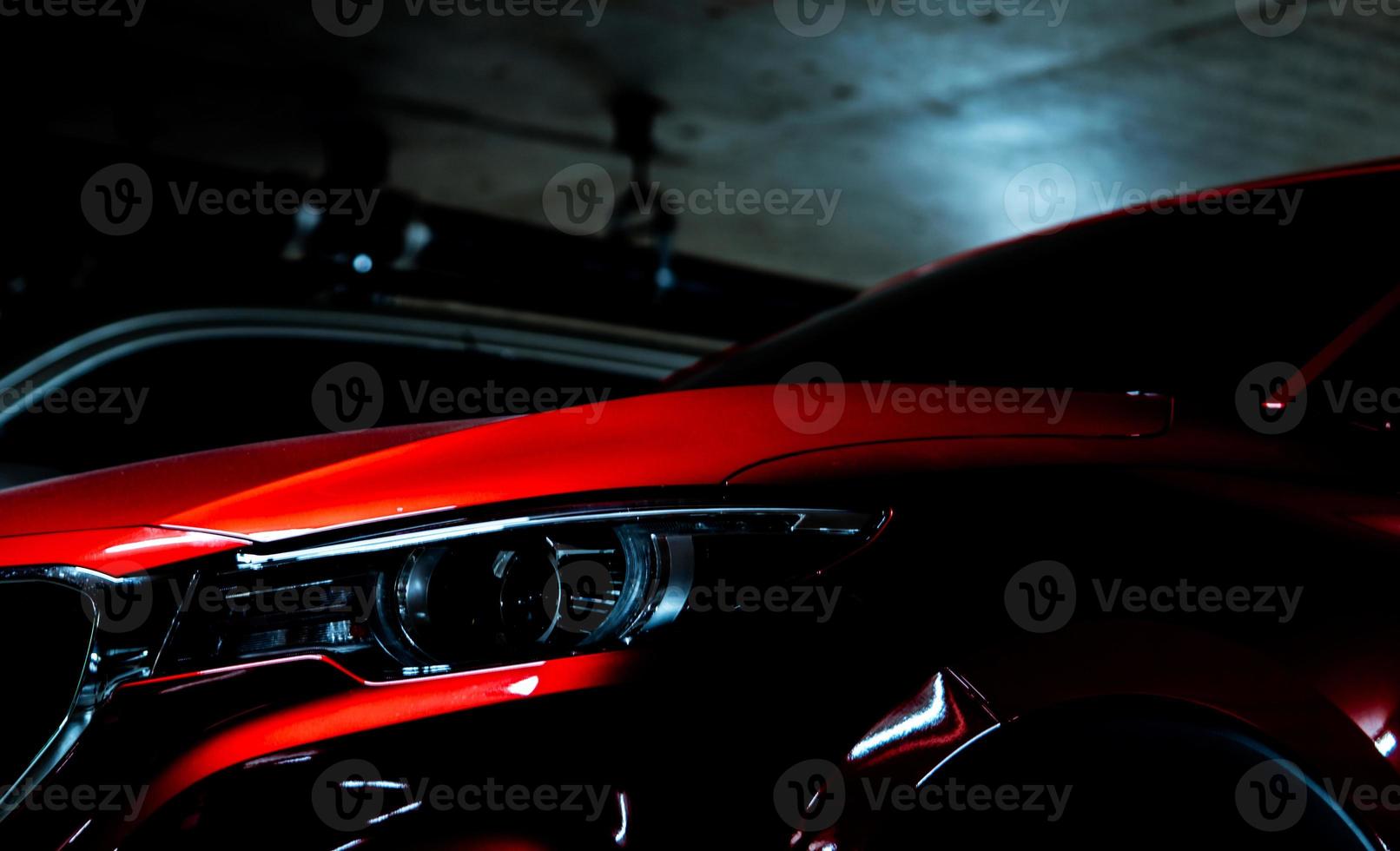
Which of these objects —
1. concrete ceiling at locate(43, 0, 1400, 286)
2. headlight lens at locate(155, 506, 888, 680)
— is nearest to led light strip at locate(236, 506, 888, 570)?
headlight lens at locate(155, 506, 888, 680)

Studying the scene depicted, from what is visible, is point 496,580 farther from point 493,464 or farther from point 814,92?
point 814,92

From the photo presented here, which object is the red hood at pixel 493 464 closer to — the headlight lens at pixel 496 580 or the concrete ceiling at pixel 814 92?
the headlight lens at pixel 496 580

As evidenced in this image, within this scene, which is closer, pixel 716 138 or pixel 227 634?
pixel 227 634

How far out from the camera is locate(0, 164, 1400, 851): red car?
35.7 inches

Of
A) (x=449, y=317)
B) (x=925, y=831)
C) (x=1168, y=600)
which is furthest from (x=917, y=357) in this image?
(x=449, y=317)

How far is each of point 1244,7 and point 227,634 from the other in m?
5.24

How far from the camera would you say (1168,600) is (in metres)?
1.05

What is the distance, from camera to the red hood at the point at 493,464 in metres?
1.01

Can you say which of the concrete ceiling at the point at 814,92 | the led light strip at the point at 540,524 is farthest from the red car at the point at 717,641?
the concrete ceiling at the point at 814,92

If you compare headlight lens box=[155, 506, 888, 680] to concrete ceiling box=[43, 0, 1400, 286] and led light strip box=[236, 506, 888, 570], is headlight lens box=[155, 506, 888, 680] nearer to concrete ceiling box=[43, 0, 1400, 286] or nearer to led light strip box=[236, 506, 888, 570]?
led light strip box=[236, 506, 888, 570]

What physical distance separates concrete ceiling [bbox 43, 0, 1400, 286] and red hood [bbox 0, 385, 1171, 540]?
4.11m

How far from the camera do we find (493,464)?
1049 mm

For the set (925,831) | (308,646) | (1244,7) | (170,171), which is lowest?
(925,831)

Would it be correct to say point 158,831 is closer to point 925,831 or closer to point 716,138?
point 925,831
